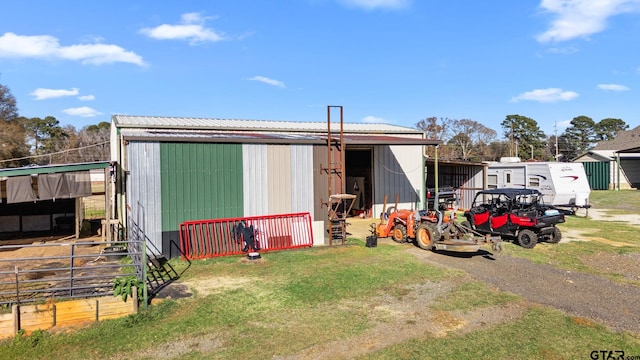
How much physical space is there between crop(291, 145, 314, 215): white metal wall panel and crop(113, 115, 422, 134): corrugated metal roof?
7.07m

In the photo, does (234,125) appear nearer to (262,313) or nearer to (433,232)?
(433,232)

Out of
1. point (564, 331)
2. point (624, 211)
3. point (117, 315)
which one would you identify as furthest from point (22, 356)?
point (624, 211)

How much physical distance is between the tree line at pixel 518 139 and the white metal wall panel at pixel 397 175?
23941 mm

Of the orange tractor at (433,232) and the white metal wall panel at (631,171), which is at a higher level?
the white metal wall panel at (631,171)

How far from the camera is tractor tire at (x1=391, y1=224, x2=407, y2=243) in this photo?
12.6m

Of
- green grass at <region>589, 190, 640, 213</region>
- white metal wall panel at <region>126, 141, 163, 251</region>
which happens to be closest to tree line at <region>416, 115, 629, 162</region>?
green grass at <region>589, 190, 640, 213</region>

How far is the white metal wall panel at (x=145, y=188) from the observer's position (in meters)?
10.6

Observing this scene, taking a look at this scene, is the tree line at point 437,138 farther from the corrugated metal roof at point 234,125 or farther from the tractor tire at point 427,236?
the tractor tire at point 427,236

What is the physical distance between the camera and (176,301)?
286 inches

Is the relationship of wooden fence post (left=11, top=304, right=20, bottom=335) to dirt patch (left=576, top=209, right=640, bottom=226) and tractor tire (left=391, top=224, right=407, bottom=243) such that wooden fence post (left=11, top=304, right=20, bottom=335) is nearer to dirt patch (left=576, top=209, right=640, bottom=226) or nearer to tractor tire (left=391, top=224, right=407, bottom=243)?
tractor tire (left=391, top=224, right=407, bottom=243)

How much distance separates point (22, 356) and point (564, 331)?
24.9ft

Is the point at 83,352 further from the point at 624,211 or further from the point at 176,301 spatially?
the point at 624,211

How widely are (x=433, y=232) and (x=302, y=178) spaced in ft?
14.2

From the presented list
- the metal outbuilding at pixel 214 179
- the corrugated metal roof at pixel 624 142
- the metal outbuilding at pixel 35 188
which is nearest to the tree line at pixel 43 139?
the metal outbuilding at pixel 35 188
